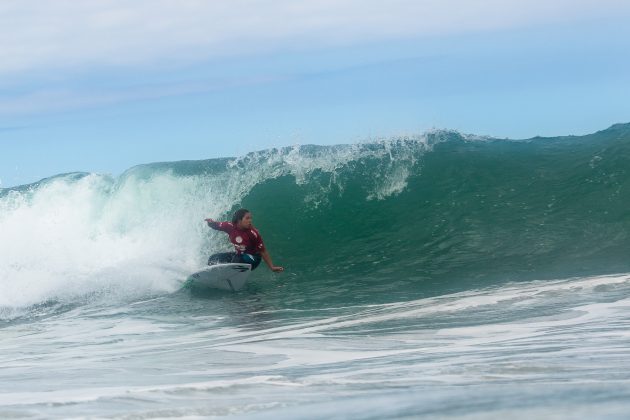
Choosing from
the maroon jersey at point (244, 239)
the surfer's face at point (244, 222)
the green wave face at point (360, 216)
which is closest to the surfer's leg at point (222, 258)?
the maroon jersey at point (244, 239)

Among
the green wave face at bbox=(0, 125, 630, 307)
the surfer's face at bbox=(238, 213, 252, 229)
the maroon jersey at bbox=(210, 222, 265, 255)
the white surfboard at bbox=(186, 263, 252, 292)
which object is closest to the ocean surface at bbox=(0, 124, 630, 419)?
the green wave face at bbox=(0, 125, 630, 307)

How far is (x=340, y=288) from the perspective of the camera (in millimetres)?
11570

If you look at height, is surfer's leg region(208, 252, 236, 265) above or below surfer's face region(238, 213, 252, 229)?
below

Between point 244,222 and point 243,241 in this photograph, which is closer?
point 244,222

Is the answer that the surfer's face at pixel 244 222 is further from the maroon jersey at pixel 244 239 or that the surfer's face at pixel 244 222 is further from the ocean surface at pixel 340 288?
the ocean surface at pixel 340 288

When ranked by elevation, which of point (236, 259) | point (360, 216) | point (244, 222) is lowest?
point (236, 259)

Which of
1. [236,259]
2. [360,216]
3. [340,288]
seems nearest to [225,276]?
[236,259]

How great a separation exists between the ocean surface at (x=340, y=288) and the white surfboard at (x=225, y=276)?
0.18 meters

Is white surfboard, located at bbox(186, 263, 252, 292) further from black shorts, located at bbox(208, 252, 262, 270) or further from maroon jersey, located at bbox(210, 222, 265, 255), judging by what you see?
maroon jersey, located at bbox(210, 222, 265, 255)

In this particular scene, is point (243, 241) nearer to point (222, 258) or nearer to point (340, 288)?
point (222, 258)

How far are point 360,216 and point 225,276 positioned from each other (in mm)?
4624

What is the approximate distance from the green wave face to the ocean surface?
5 cm

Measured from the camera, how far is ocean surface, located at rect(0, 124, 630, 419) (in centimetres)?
504

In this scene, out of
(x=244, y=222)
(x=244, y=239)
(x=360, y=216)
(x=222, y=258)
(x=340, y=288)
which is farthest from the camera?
(x=360, y=216)
